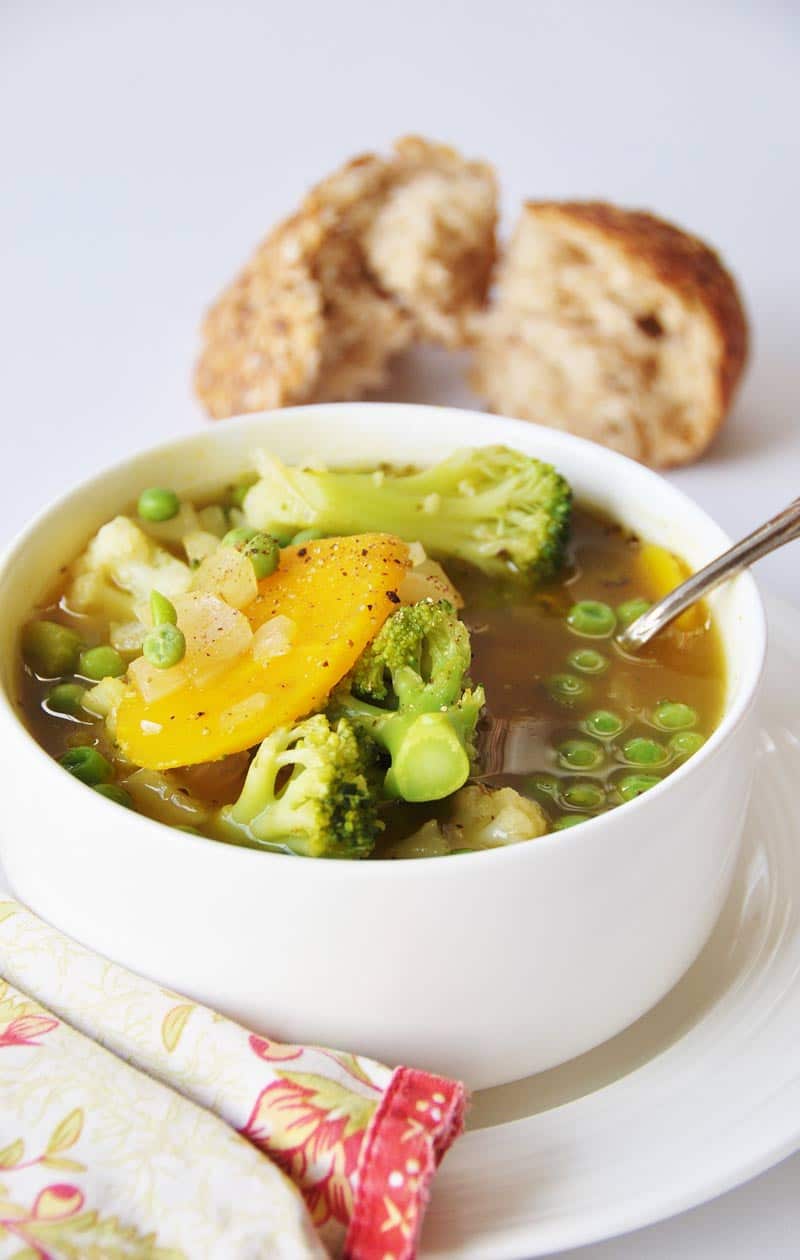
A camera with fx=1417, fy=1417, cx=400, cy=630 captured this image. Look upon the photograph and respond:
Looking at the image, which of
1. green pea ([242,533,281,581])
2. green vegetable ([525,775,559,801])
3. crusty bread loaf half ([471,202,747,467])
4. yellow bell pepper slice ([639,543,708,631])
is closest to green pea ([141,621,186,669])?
green pea ([242,533,281,581])

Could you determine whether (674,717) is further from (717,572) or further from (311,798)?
(311,798)

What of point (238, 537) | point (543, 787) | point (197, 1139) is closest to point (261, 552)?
point (238, 537)

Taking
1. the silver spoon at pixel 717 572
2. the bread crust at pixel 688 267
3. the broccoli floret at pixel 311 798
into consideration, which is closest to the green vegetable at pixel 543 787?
the broccoli floret at pixel 311 798

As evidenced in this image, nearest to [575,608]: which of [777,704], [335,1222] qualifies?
[777,704]

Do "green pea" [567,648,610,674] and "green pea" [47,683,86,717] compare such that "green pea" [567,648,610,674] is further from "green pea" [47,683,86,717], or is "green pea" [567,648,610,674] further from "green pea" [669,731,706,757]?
"green pea" [47,683,86,717]

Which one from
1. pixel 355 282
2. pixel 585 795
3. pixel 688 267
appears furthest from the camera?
pixel 355 282

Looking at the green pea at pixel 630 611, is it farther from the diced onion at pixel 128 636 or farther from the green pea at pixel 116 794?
the green pea at pixel 116 794

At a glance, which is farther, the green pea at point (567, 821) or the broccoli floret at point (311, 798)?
the green pea at point (567, 821)
